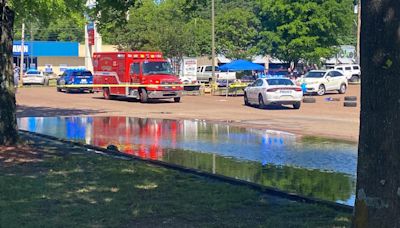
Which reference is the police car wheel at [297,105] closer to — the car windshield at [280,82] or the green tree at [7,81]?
the car windshield at [280,82]

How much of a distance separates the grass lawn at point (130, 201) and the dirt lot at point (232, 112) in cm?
935

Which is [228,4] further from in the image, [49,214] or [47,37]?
[49,214]

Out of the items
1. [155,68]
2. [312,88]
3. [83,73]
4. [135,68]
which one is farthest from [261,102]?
[83,73]

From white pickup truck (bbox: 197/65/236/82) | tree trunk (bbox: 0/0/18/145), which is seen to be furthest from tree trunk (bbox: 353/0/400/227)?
white pickup truck (bbox: 197/65/236/82)

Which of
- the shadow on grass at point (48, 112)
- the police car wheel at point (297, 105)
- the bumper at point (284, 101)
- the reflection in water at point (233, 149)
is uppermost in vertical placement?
the bumper at point (284, 101)

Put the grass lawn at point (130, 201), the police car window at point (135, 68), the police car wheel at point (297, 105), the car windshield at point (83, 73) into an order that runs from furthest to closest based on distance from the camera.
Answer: the car windshield at point (83, 73), the police car window at point (135, 68), the police car wheel at point (297, 105), the grass lawn at point (130, 201)

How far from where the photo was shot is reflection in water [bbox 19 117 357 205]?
1162 centimetres

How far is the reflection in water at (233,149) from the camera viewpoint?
11.6 metres

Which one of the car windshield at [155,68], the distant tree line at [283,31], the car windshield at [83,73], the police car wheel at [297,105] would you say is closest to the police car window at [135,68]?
the car windshield at [155,68]

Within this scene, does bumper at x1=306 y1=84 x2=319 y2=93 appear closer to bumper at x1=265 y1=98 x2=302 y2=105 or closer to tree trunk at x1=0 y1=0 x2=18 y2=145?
bumper at x1=265 y1=98 x2=302 y2=105

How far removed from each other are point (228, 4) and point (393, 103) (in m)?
108

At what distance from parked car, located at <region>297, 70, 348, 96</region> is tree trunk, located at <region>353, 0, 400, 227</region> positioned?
38.1 meters

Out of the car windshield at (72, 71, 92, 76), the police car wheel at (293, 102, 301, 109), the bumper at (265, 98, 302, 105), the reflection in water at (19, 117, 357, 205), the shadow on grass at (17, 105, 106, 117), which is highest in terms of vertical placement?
the car windshield at (72, 71, 92, 76)

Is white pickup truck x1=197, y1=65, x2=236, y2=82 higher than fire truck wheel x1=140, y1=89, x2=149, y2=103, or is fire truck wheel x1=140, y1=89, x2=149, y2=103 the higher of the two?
white pickup truck x1=197, y1=65, x2=236, y2=82
